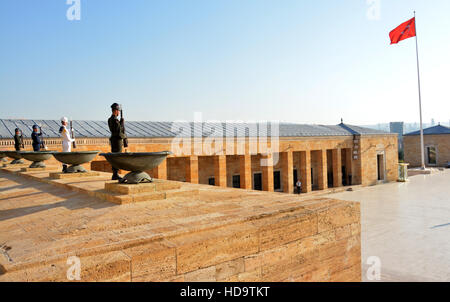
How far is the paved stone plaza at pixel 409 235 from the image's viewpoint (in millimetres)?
8016

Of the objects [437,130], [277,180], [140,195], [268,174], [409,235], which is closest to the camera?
[140,195]

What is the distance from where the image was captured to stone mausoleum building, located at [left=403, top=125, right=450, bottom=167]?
37.2 meters

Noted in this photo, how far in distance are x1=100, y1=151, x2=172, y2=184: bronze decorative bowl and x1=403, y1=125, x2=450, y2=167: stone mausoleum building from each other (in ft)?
136

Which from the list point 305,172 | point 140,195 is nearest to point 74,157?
point 140,195

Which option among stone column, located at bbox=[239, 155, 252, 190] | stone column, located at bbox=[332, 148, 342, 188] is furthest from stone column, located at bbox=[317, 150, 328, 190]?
stone column, located at bbox=[239, 155, 252, 190]

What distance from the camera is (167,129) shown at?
20250mm

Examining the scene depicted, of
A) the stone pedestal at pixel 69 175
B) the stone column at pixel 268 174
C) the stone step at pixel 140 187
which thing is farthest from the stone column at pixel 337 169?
the stone step at pixel 140 187

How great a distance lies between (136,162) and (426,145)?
43.4 metres

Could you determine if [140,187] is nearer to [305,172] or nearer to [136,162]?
[136,162]

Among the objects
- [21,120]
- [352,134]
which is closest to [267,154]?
[352,134]

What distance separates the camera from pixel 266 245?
3434 millimetres

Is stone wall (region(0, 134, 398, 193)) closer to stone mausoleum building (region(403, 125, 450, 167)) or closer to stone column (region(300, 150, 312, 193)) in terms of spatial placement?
stone column (region(300, 150, 312, 193))
